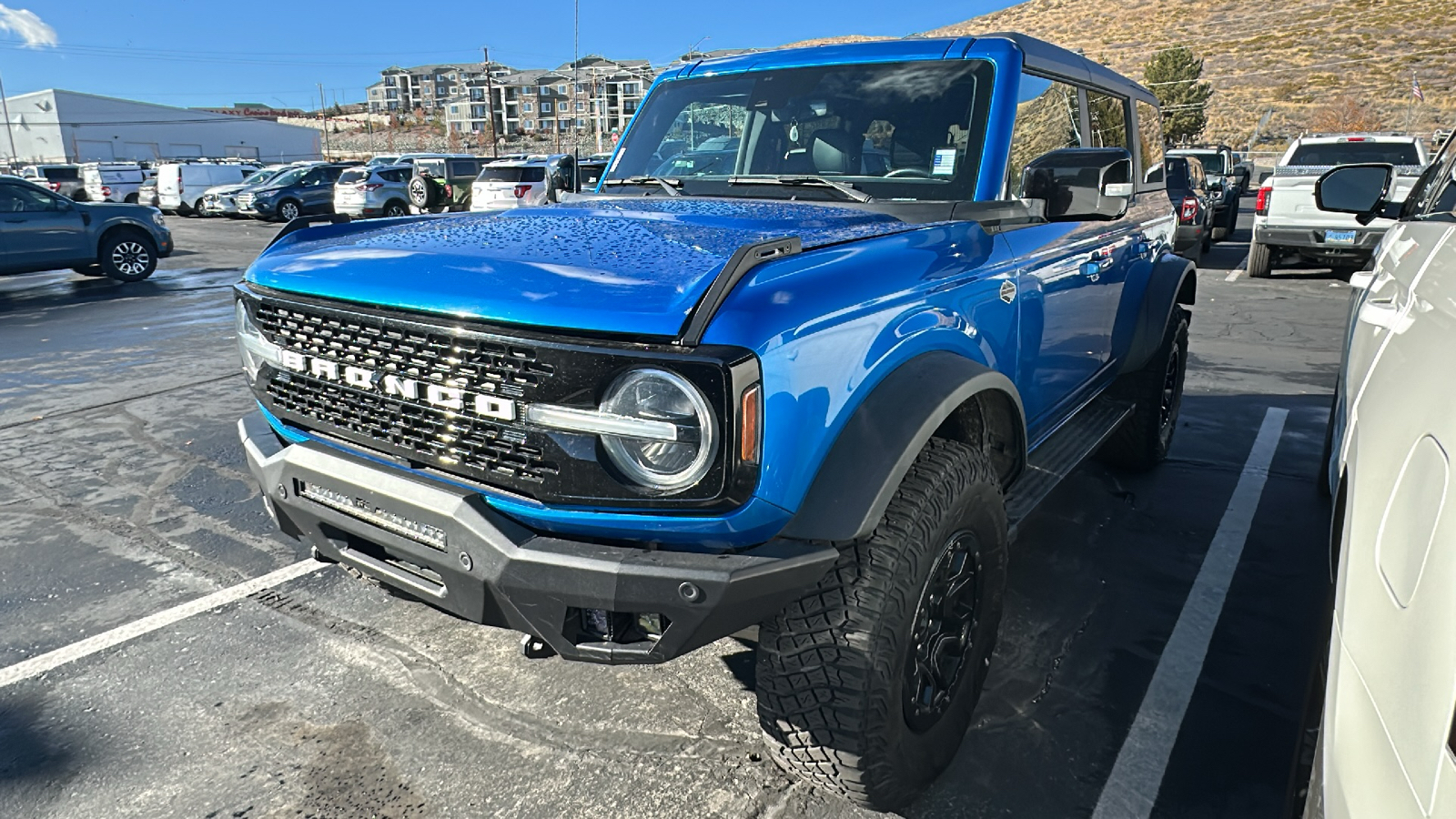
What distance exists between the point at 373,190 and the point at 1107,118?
22.8 m

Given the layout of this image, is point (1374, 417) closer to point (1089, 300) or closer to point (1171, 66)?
point (1089, 300)

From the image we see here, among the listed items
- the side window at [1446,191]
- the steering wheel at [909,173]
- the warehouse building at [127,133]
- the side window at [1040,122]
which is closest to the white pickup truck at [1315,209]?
the side window at [1446,191]

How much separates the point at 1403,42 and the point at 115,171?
86589mm

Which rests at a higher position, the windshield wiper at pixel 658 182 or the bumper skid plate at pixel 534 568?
the windshield wiper at pixel 658 182

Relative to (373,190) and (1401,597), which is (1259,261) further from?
(373,190)

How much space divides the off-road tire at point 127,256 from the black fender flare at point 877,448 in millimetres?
14520

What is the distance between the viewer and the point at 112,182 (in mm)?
29438

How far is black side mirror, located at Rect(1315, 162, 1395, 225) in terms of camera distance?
360 cm

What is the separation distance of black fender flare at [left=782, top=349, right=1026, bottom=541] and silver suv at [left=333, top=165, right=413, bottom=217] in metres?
23.2

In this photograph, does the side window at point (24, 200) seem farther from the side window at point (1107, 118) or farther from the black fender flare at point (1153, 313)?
the black fender flare at point (1153, 313)

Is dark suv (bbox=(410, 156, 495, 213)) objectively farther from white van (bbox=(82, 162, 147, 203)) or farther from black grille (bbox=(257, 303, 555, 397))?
black grille (bbox=(257, 303, 555, 397))

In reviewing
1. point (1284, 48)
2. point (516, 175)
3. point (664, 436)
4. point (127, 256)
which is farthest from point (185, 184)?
point (1284, 48)

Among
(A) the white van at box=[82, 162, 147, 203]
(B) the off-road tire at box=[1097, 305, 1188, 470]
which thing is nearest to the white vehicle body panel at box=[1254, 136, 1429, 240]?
(B) the off-road tire at box=[1097, 305, 1188, 470]

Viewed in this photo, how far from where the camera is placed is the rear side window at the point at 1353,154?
12.5m
